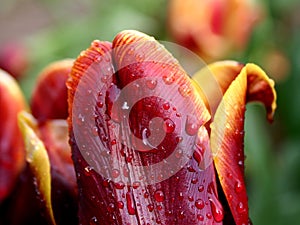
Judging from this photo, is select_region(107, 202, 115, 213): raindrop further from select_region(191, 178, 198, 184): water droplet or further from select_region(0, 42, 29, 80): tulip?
select_region(0, 42, 29, 80): tulip

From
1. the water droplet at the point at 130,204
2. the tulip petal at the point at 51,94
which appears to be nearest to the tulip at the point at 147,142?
the water droplet at the point at 130,204

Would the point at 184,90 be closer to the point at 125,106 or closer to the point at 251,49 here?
the point at 125,106

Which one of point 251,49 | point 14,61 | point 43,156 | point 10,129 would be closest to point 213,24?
point 251,49

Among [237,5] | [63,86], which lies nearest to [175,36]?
[237,5]

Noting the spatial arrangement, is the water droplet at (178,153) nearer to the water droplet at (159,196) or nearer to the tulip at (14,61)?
the water droplet at (159,196)

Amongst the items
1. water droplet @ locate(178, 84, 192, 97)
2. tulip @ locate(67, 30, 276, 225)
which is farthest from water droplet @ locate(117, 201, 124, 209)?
water droplet @ locate(178, 84, 192, 97)

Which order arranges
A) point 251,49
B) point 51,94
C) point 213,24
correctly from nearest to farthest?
point 51,94 < point 251,49 < point 213,24
